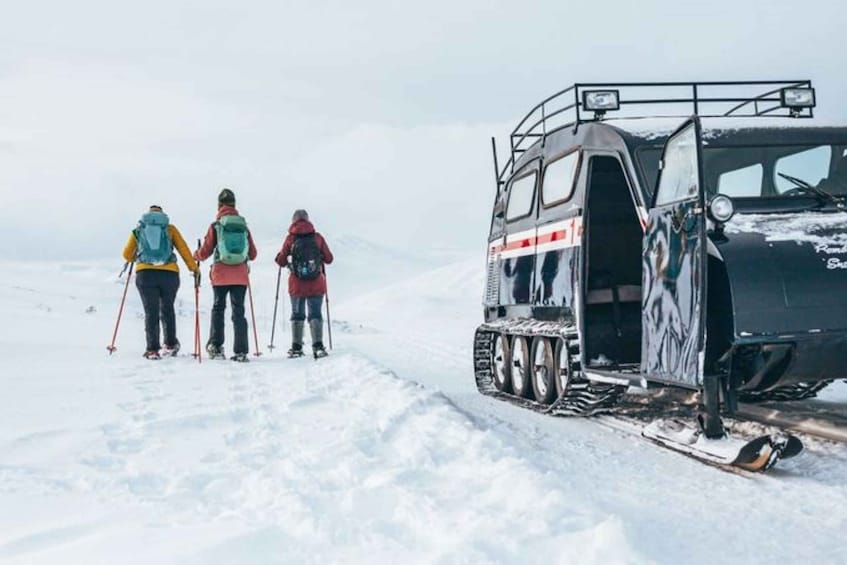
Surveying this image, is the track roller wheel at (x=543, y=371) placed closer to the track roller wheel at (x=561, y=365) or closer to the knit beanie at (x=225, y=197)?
the track roller wheel at (x=561, y=365)

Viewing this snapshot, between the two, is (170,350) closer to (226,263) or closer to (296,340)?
(226,263)

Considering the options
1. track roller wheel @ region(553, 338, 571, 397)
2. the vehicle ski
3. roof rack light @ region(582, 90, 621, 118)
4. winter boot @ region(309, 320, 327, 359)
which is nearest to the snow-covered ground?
the vehicle ski

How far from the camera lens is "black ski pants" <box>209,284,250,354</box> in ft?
35.3

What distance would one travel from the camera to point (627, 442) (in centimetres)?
612

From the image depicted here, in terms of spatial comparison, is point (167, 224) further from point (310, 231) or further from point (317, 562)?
point (317, 562)

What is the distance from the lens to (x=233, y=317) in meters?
10.8

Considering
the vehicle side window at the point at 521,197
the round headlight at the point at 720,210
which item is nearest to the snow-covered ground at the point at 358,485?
the round headlight at the point at 720,210

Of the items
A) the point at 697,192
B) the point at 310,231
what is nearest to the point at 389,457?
the point at 697,192

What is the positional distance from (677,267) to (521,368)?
11.7 ft

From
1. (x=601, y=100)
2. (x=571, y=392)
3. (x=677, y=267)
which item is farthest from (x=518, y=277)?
(x=677, y=267)

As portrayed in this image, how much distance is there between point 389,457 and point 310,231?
6991mm

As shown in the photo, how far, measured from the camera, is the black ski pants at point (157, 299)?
10648 mm

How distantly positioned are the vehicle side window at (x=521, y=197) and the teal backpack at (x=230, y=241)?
3697mm

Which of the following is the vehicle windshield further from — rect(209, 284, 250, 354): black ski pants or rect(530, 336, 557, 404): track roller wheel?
rect(209, 284, 250, 354): black ski pants
